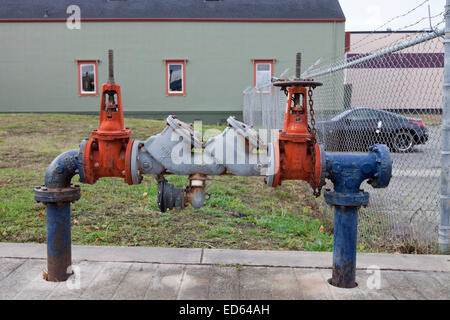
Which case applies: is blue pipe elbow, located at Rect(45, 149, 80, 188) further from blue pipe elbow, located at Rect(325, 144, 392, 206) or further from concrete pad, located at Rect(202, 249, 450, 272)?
blue pipe elbow, located at Rect(325, 144, 392, 206)

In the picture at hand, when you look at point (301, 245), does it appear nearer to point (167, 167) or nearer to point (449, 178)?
point (449, 178)

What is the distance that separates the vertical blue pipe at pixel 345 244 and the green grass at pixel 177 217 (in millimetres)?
950

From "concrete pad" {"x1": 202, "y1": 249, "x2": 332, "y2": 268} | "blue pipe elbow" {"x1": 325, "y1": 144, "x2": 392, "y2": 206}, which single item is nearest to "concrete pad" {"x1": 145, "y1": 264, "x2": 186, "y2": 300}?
"concrete pad" {"x1": 202, "y1": 249, "x2": 332, "y2": 268}

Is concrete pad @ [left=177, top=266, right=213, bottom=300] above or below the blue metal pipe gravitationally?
below

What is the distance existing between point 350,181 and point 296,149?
1.24 ft

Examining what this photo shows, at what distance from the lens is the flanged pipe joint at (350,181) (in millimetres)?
2574

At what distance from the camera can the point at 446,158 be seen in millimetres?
3502

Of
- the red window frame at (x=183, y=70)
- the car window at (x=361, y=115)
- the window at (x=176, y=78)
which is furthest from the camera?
the window at (x=176, y=78)

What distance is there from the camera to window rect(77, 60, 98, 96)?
18672 mm

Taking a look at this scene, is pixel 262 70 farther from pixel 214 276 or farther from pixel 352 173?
pixel 352 173

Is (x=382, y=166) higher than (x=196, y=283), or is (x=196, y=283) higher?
(x=382, y=166)

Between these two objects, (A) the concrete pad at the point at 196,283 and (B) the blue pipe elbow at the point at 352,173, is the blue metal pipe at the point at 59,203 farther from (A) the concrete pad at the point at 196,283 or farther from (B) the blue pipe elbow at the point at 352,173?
(B) the blue pipe elbow at the point at 352,173

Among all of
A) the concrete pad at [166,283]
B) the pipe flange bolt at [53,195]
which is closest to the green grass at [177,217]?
the concrete pad at [166,283]

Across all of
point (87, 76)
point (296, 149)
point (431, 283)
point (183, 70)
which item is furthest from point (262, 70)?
point (296, 149)
